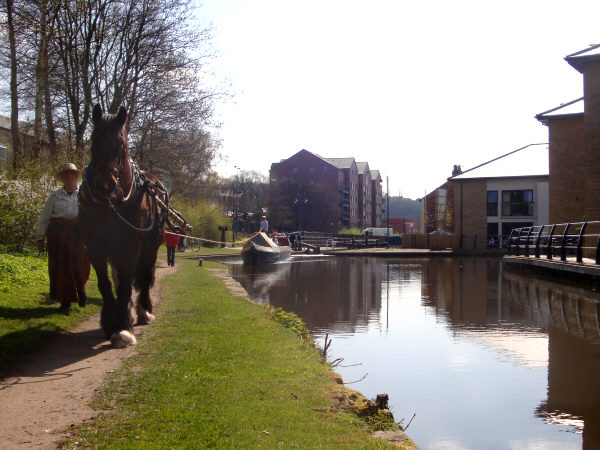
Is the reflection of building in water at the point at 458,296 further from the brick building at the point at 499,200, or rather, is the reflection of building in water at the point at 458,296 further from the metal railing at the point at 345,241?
the metal railing at the point at 345,241

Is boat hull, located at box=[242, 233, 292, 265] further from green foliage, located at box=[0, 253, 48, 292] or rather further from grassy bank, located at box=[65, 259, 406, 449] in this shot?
grassy bank, located at box=[65, 259, 406, 449]

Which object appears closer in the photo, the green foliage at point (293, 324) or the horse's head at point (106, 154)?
the horse's head at point (106, 154)

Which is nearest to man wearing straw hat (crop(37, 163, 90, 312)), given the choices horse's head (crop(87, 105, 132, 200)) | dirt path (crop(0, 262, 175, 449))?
dirt path (crop(0, 262, 175, 449))

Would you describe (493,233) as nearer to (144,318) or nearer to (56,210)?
(144,318)

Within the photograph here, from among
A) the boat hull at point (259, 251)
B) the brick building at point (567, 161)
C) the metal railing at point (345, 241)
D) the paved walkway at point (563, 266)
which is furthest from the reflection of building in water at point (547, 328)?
the metal railing at point (345, 241)

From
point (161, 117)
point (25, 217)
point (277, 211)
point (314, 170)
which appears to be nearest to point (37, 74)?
point (161, 117)

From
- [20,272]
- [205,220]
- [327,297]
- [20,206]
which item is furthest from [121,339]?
[205,220]

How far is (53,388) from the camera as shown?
5277 millimetres

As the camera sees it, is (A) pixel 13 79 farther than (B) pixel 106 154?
Yes

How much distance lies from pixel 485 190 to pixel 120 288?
47384 mm

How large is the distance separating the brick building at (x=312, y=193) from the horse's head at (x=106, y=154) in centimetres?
7685

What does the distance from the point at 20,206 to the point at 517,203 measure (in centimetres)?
4342

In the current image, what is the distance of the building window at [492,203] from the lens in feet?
167

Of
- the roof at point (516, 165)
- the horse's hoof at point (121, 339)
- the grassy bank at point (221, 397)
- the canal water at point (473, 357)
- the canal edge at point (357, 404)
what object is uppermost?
the roof at point (516, 165)
